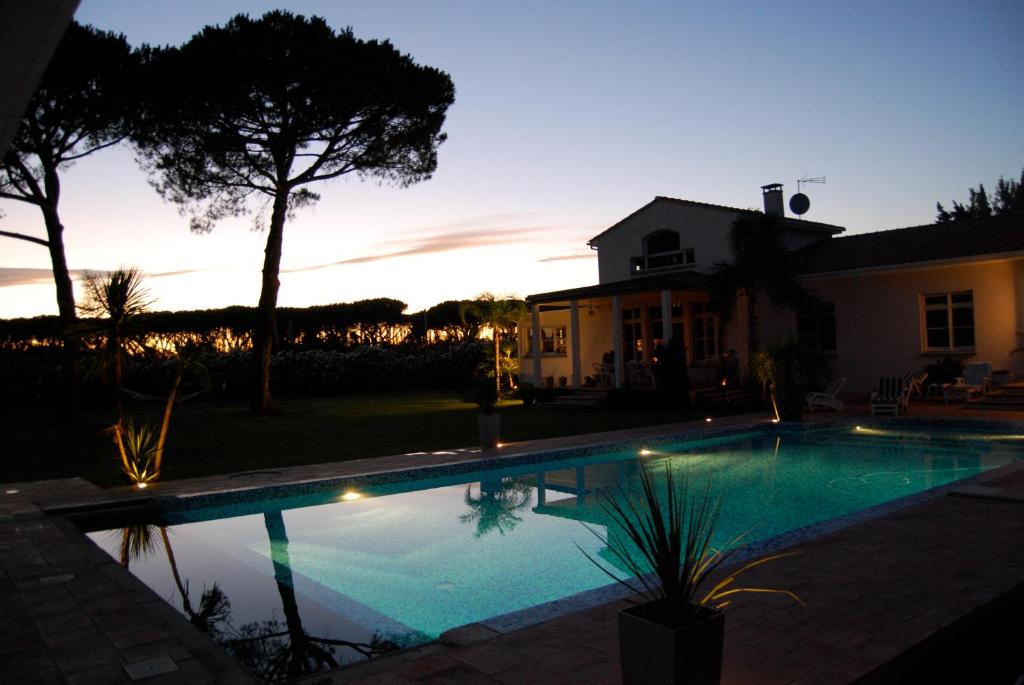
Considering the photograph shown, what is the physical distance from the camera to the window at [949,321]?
56.3ft

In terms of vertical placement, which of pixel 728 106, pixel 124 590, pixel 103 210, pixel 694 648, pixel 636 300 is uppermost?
pixel 728 106

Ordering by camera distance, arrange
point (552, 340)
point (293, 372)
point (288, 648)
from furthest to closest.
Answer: point (293, 372), point (552, 340), point (288, 648)

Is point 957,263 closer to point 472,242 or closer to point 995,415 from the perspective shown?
point 995,415

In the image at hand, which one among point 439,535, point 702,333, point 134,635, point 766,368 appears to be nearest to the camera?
point 134,635

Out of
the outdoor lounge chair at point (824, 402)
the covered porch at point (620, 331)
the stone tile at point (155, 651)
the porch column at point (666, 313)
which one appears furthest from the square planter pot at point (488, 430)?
the porch column at point (666, 313)

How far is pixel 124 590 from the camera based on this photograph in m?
5.10

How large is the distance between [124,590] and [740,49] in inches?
538

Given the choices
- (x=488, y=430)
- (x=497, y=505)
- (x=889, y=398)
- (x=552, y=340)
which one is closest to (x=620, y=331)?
(x=552, y=340)

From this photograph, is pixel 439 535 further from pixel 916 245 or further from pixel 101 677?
pixel 916 245

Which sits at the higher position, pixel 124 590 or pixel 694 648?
pixel 694 648

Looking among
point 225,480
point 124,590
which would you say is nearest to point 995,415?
point 225,480

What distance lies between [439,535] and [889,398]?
1087 centimetres

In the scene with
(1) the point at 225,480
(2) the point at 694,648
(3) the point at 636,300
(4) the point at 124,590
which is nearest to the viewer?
(2) the point at 694,648

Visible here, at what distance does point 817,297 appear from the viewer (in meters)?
19.8
